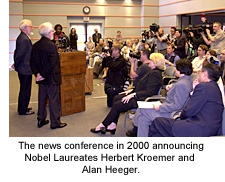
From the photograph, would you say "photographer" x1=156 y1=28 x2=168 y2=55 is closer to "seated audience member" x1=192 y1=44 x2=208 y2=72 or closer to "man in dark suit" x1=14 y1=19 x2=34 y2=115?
"seated audience member" x1=192 y1=44 x2=208 y2=72

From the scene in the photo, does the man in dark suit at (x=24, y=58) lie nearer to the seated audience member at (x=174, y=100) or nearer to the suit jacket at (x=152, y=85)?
the suit jacket at (x=152, y=85)

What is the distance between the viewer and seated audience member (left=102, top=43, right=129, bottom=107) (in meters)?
4.95

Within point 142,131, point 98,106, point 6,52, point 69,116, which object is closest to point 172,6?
point 98,106

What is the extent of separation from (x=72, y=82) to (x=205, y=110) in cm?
270

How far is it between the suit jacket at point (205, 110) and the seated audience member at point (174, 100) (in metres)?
0.48

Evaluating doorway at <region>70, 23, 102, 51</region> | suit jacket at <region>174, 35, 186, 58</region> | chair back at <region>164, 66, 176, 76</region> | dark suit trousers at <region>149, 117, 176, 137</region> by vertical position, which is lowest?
dark suit trousers at <region>149, 117, 176, 137</region>

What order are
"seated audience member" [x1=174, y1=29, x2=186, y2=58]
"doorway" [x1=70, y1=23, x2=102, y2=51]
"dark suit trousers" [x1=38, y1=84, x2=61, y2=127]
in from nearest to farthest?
"dark suit trousers" [x1=38, y1=84, x2=61, y2=127], "seated audience member" [x1=174, y1=29, x2=186, y2=58], "doorway" [x1=70, y1=23, x2=102, y2=51]

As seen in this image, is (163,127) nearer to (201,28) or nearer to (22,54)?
(22,54)

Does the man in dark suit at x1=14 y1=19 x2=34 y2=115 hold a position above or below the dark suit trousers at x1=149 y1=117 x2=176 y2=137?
above

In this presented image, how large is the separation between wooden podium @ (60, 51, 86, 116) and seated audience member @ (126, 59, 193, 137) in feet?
5.62

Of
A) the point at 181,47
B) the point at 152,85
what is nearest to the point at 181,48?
the point at 181,47

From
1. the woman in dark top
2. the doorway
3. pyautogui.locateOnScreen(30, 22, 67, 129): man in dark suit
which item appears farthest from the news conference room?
the doorway
